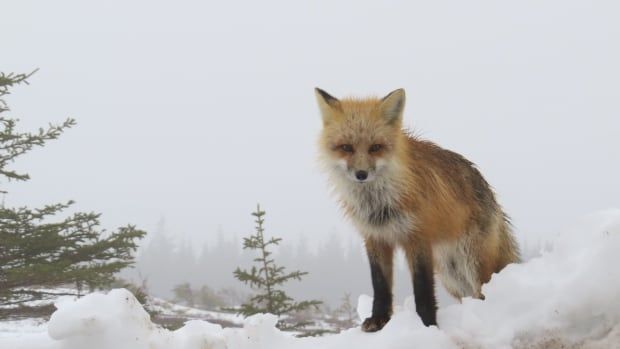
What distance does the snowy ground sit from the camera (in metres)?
3.75

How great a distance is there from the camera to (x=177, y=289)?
50.5 m

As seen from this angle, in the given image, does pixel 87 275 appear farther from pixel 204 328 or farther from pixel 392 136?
pixel 392 136

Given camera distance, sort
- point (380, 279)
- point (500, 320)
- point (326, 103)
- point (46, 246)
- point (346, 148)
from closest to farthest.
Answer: point (500, 320) < point (346, 148) < point (380, 279) < point (326, 103) < point (46, 246)

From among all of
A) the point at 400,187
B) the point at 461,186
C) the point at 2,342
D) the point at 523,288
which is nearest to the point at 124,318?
the point at 2,342

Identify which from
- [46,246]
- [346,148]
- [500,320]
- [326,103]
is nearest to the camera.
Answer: [500,320]

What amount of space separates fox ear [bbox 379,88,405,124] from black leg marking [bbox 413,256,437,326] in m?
1.51

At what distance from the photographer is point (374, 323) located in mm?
5035

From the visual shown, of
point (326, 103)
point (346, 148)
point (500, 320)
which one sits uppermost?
point (326, 103)

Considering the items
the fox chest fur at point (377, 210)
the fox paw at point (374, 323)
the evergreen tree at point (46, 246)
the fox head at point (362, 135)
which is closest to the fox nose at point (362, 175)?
the fox head at point (362, 135)

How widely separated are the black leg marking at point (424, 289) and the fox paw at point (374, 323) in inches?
18.5

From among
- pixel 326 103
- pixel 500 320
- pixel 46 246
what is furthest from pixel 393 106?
pixel 46 246

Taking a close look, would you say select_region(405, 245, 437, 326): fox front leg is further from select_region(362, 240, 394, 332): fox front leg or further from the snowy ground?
select_region(362, 240, 394, 332): fox front leg

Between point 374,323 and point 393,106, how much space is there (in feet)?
7.54

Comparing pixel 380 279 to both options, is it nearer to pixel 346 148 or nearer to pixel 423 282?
pixel 423 282
